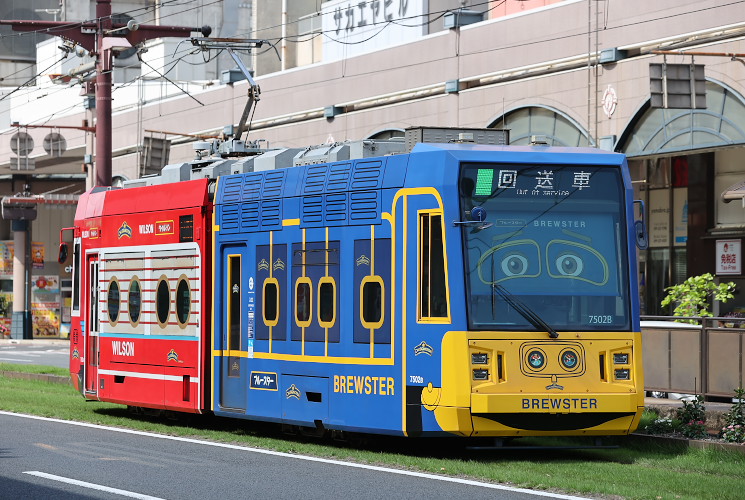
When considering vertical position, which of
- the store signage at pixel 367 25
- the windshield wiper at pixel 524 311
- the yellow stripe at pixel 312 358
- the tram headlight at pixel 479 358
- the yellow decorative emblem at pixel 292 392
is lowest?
the yellow decorative emblem at pixel 292 392

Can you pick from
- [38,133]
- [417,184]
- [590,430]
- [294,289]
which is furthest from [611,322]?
[38,133]

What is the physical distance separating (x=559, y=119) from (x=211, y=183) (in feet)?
48.2

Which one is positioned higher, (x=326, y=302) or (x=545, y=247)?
(x=545, y=247)

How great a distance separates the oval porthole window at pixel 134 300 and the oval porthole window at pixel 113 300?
363mm

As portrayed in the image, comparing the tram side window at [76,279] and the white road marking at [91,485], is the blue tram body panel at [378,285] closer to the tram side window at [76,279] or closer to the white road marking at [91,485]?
the white road marking at [91,485]

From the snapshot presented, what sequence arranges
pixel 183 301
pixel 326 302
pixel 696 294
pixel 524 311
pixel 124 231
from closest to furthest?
pixel 524 311 < pixel 326 302 < pixel 183 301 < pixel 124 231 < pixel 696 294

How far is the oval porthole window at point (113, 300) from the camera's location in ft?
64.8

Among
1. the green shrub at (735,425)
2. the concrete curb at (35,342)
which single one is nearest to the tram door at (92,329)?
the green shrub at (735,425)

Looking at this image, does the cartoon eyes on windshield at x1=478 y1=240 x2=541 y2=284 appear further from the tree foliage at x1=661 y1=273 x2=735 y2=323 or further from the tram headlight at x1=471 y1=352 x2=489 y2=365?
the tree foliage at x1=661 y1=273 x2=735 y2=323

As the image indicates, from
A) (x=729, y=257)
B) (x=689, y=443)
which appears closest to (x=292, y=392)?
(x=689, y=443)

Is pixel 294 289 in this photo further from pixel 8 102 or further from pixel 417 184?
pixel 8 102

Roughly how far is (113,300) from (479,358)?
25.0 ft

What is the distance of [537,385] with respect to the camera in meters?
14.0

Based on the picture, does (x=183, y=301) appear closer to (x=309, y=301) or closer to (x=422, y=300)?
(x=309, y=301)
